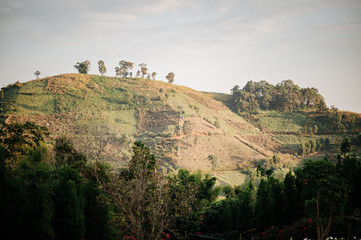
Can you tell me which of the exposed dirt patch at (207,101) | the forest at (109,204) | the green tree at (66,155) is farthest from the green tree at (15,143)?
the exposed dirt patch at (207,101)

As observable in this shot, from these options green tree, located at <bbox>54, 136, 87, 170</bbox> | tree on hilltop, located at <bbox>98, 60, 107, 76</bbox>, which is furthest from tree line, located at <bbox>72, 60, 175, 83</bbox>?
green tree, located at <bbox>54, 136, 87, 170</bbox>

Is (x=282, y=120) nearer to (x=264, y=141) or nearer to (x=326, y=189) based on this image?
(x=264, y=141)

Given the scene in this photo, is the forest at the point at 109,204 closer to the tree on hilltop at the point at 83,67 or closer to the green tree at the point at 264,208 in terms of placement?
the green tree at the point at 264,208

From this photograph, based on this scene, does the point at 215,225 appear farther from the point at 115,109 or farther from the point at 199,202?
the point at 115,109

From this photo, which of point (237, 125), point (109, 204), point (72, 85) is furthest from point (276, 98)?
point (109, 204)

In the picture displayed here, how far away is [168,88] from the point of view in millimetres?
83250

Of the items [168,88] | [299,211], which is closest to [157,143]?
[168,88]

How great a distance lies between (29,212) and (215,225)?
1331 cm

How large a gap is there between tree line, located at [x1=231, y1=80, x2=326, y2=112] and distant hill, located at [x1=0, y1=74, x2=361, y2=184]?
2.91m

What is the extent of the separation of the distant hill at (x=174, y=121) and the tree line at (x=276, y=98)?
9.55ft

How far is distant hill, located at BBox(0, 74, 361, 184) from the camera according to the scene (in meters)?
51.8

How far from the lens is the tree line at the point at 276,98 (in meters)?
80.6

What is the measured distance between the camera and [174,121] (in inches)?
2554

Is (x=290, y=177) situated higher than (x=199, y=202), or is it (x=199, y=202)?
(x=290, y=177)
